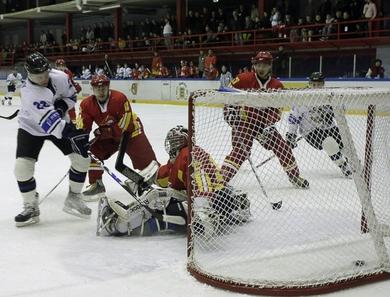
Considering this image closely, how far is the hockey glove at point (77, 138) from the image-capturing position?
122 inches

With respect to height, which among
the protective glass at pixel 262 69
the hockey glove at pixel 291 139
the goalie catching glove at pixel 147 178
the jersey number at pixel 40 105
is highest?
the protective glass at pixel 262 69

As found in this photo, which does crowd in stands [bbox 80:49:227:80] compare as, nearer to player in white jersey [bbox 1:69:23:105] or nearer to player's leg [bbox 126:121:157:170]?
player in white jersey [bbox 1:69:23:105]

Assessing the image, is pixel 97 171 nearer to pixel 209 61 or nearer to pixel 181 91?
pixel 181 91

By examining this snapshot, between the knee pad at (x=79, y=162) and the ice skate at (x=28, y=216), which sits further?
the knee pad at (x=79, y=162)

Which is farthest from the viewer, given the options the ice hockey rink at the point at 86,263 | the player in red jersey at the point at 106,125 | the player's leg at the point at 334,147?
the player in red jersey at the point at 106,125

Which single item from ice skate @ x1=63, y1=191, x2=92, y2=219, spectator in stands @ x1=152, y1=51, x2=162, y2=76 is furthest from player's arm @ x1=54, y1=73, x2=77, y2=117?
spectator in stands @ x1=152, y1=51, x2=162, y2=76

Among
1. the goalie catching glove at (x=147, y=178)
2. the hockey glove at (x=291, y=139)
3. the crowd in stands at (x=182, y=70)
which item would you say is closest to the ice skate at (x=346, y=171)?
the hockey glove at (x=291, y=139)

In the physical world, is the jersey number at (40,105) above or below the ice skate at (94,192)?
above

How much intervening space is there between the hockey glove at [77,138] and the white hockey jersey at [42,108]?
0.04 meters

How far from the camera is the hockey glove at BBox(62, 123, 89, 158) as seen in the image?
122 inches

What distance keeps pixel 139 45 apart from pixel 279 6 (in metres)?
6.12

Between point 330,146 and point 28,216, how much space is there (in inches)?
78.6

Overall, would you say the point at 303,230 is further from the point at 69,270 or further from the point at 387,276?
the point at 69,270

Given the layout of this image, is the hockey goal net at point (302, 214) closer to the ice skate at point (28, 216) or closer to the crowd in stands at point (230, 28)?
the ice skate at point (28, 216)
